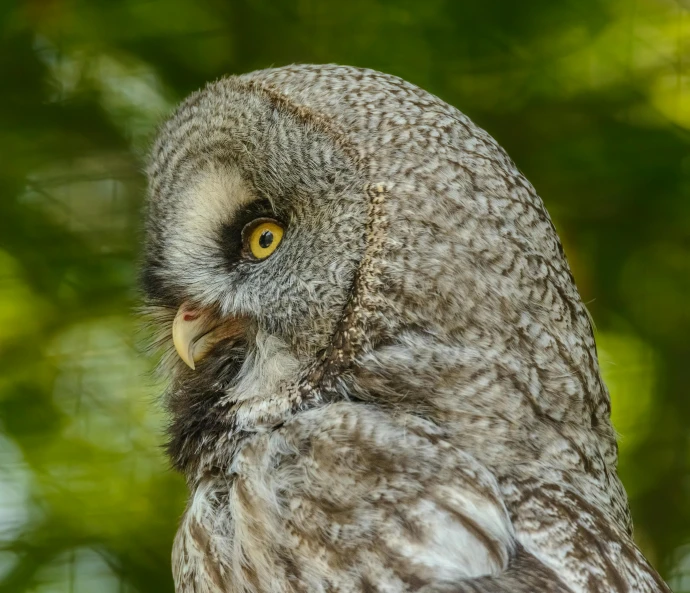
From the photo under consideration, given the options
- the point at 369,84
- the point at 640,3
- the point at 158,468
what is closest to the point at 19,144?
the point at 158,468

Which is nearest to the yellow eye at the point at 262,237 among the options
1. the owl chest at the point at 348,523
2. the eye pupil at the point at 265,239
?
the eye pupil at the point at 265,239

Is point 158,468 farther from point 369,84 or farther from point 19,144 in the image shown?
point 369,84

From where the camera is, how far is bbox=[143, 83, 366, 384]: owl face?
1.37 meters

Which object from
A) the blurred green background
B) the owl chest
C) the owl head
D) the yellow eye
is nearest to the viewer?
the owl chest

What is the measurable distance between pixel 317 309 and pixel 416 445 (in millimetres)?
225

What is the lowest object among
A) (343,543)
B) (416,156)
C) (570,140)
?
(343,543)

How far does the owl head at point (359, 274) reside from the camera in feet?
4.30

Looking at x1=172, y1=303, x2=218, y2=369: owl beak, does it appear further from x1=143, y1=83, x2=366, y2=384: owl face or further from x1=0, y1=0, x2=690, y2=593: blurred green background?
x1=0, y1=0, x2=690, y2=593: blurred green background

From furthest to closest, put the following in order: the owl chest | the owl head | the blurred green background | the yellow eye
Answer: the blurred green background, the yellow eye, the owl head, the owl chest

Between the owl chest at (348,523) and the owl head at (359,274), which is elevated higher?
the owl head at (359,274)

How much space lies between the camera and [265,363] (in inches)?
55.6

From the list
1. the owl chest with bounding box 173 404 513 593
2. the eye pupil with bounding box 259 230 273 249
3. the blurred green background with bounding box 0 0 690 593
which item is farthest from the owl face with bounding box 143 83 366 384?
the blurred green background with bounding box 0 0 690 593

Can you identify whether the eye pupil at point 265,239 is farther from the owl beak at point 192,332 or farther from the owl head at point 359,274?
the owl beak at point 192,332

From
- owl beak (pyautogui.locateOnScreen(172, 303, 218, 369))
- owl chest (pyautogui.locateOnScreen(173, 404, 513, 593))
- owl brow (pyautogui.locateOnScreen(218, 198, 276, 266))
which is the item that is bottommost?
owl chest (pyautogui.locateOnScreen(173, 404, 513, 593))
